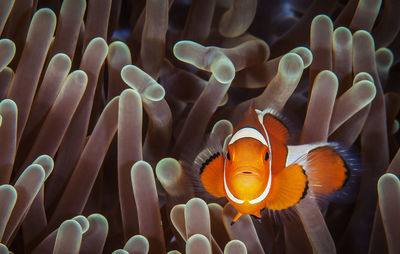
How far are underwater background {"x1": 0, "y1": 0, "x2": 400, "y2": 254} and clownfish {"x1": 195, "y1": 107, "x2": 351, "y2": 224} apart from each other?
4 cm

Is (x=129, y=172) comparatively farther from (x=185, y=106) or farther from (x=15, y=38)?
(x=15, y=38)

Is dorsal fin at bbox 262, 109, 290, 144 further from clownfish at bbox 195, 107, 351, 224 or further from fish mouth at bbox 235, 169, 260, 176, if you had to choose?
fish mouth at bbox 235, 169, 260, 176

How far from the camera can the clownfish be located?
3.01 ft

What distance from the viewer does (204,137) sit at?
1.21m

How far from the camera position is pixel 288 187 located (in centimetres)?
101

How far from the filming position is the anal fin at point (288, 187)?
100cm

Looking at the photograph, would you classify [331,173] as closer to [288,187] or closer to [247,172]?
[288,187]

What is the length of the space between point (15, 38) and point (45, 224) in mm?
574

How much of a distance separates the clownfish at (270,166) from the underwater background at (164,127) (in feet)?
0.13

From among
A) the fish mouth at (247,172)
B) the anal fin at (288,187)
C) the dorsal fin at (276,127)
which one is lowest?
the anal fin at (288,187)

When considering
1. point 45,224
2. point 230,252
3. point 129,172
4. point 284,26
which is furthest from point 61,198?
point 284,26

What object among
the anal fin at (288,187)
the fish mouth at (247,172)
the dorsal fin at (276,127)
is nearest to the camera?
the fish mouth at (247,172)

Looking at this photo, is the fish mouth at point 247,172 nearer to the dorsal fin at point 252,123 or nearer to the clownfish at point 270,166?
the clownfish at point 270,166

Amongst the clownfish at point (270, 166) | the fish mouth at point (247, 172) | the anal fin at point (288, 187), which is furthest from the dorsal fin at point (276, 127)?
the fish mouth at point (247, 172)
